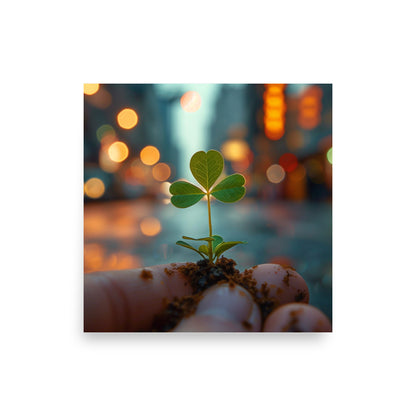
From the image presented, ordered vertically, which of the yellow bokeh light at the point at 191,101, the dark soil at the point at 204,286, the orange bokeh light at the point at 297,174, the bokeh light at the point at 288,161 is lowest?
the dark soil at the point at 204,286

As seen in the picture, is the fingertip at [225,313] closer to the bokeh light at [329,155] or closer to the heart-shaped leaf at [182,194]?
the heart-shaped leaf at [182,194]

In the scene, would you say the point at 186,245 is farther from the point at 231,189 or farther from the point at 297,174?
the point at 297,174

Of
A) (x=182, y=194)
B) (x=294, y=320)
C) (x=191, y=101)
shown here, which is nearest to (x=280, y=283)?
(x=294, y=320)

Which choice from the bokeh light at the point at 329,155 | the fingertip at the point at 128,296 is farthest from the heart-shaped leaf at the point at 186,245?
the bokeh light at the point at 329,155

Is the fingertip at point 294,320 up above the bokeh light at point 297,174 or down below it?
below
